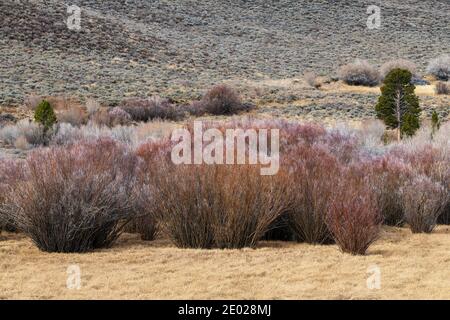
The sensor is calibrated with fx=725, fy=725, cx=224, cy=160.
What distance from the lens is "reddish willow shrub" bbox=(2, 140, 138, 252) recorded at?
8.80m

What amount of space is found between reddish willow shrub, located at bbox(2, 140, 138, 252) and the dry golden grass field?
0.25m

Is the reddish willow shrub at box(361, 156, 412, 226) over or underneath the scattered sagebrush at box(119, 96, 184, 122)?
underneath

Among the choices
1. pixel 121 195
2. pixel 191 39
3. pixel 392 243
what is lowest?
pixel 392 243

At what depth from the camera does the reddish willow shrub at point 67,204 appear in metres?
8.80

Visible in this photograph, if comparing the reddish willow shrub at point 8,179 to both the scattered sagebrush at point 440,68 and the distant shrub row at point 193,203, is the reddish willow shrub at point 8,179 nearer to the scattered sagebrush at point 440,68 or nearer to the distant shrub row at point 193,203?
the distant shrub row at point 193,203

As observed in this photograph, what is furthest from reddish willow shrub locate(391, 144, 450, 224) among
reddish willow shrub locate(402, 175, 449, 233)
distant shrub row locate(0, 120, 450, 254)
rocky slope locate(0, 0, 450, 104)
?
rocky slope locate(0, 0, 450, 104)

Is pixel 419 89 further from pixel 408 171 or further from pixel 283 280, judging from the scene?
pixel 283 280

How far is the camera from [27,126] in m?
22.2

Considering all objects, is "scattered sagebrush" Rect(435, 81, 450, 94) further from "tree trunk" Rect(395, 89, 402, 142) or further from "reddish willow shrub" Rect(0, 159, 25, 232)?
"reddish willow shrub" Rect(0, 159, 25, 232)

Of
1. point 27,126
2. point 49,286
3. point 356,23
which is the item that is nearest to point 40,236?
point 49,286

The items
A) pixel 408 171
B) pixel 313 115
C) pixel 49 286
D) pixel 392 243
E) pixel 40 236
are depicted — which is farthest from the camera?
pixel 313 115

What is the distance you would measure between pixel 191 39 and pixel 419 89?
21.2m

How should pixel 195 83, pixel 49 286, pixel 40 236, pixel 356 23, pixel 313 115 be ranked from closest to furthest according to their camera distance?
pixel 49 286 < pixel 40 236 < pixel 313 115 < pixel 195 83 < pixel 356 23

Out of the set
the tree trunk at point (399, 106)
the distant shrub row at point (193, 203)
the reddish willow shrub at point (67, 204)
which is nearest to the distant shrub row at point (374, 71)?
the tree trunk at point (399, 106)
